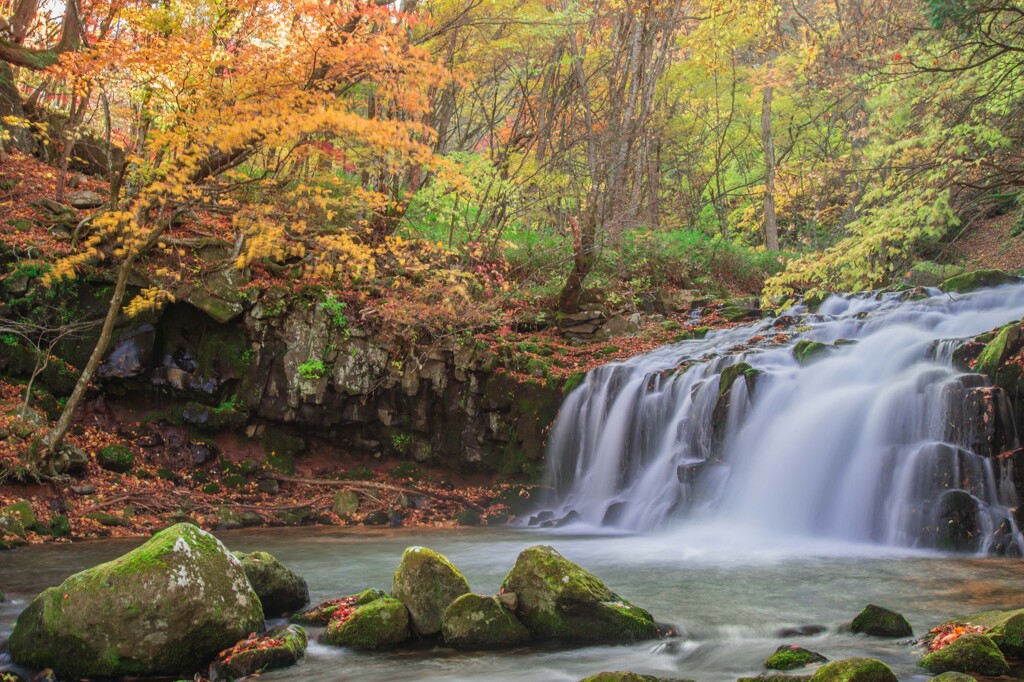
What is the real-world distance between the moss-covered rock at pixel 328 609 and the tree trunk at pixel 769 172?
18453 millimetres

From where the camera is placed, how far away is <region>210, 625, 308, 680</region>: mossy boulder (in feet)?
15.4

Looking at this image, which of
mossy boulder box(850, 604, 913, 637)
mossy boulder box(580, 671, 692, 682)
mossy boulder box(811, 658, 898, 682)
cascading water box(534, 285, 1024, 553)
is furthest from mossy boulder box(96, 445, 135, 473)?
mossy boulder box(811, 658, 898, 682)

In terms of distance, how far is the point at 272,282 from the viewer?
1293cm

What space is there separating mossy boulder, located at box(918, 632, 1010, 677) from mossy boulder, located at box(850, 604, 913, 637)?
637 millimetres

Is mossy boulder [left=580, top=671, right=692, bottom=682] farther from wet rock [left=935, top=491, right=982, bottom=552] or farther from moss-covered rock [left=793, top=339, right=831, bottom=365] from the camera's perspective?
moss-covered rock [left=793, top=339, right=831, bottom=365]

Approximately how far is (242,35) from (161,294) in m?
4.41

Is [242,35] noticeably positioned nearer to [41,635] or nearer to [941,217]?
[41,635]

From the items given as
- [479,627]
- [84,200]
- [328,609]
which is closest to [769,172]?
[84,200]

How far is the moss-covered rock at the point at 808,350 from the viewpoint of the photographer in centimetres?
1145

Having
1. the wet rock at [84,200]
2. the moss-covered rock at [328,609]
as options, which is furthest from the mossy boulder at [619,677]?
the wet rock at [84,200]

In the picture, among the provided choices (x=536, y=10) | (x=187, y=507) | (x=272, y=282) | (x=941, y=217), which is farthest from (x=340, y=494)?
(x=536, y=10)

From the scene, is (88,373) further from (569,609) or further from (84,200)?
(569,609)

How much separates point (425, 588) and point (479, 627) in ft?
1.74

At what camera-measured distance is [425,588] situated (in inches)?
215
